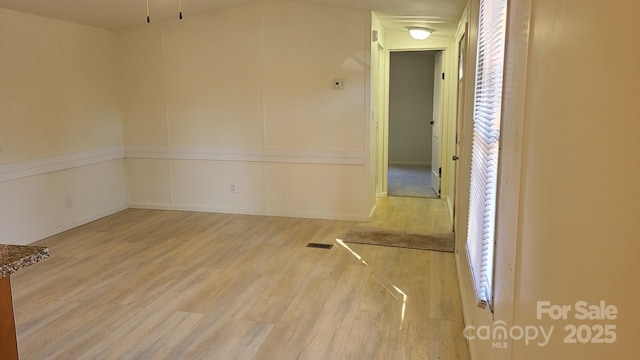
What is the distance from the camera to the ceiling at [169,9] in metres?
4.38

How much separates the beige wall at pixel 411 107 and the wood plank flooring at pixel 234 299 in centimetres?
528

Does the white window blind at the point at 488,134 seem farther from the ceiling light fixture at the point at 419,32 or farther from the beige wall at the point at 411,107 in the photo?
the beige wall at the point at 411,107

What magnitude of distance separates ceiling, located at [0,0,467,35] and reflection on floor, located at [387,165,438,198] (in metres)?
2.50

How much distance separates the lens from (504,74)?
63.3 inches

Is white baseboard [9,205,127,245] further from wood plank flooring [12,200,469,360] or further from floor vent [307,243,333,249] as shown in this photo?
floor vent [307,243,333,249]

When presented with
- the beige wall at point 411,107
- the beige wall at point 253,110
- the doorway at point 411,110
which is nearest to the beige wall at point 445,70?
the beige wall at point 253,110

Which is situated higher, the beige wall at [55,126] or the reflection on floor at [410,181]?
the beige wall at [55,126]

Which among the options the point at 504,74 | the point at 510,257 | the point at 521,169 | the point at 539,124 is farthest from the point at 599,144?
the point at 504,74

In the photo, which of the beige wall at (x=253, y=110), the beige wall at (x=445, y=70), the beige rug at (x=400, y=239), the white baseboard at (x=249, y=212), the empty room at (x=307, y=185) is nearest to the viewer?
the empty room at (x=307, y=185)

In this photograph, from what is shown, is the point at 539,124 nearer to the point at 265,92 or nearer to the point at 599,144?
the point at 599,144

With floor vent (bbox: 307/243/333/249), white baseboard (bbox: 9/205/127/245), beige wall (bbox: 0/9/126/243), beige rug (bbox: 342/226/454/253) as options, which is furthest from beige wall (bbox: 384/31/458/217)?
white baseboard (bbox: 9/205/127/245)

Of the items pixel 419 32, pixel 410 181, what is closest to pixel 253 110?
pixel 419 32

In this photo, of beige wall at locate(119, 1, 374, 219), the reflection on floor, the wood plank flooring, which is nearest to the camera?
the wood plank flooring

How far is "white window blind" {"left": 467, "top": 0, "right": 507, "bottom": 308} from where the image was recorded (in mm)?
1847
